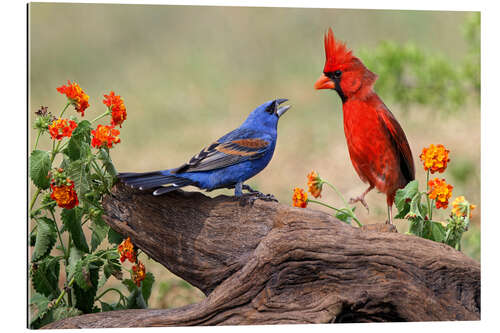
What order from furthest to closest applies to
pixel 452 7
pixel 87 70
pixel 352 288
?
pixel 87 70
pixel 452 7
pixel 352 288

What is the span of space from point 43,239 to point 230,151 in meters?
1.31

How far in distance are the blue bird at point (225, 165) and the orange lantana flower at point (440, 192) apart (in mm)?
1128

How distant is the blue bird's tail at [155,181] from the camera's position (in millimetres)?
3871

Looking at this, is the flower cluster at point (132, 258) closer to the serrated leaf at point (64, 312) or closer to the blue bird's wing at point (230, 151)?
the serrated leaf at point (64, 312)

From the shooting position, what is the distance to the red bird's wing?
4.37 metres

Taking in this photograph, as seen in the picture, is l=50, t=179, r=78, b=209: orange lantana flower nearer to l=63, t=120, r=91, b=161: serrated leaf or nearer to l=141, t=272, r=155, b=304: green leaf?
l=63, t=120, r=91, b=161: serrated leaf

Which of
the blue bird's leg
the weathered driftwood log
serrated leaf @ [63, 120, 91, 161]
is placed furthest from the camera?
the blue bird's leg

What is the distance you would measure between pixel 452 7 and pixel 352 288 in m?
2.40

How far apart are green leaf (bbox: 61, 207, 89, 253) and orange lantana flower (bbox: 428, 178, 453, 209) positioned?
2332 mm

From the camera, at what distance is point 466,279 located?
12.8 ft

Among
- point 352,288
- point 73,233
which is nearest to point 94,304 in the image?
point 73,233

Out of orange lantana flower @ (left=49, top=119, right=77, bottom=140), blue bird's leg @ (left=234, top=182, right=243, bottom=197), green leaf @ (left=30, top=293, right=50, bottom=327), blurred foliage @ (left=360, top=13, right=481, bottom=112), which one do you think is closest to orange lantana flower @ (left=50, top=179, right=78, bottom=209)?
orange lantana flower @ (left=49, top=119, right=77, bottom=140)

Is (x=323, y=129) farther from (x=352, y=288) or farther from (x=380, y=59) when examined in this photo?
(x=352, y=288)

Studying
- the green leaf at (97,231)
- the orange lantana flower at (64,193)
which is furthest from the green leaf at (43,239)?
the green leaf at (97,231)
